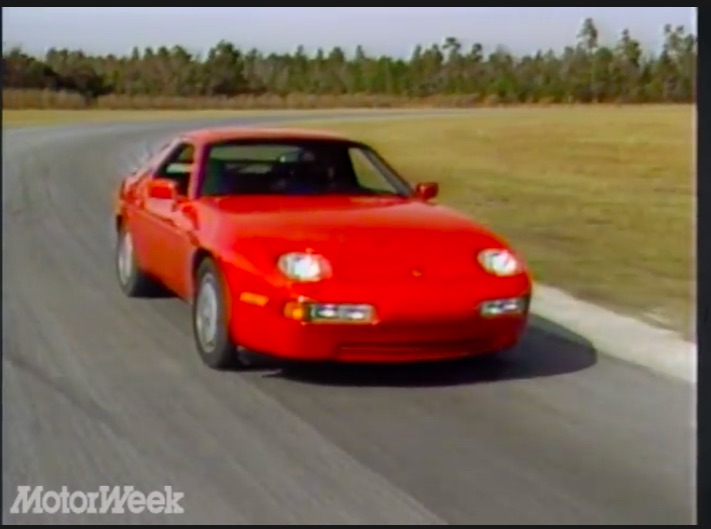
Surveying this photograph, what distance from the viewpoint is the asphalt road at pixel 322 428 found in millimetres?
3379

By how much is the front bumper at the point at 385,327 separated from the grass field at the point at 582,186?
84cm

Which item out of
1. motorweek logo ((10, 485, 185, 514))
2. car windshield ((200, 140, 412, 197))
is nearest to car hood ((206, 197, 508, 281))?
car windshield ((200, 140, 412, 197))

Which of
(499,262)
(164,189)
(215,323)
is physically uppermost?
(164,189)

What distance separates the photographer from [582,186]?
19.3 ft

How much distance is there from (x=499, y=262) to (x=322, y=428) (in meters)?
1.07

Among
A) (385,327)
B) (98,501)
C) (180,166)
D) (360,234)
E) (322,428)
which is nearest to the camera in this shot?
(98,501)

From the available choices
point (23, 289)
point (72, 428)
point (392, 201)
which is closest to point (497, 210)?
point (392, 201)

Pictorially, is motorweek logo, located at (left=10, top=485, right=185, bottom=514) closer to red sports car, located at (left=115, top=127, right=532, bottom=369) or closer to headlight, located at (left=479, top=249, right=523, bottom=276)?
red sports car, located at (left=115, top=127, right=532, bottom=369)

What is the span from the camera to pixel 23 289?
206 inches

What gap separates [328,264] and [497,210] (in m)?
1.90

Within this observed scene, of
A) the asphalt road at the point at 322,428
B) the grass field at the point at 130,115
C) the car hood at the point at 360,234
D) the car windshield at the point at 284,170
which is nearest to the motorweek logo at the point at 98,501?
the asphalt road at the point at 322,428

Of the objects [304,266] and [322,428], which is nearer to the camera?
[322,428]

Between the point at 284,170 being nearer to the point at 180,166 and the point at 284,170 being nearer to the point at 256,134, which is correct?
the point at 256,134

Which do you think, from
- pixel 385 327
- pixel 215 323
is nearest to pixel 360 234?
pixel 385 327
